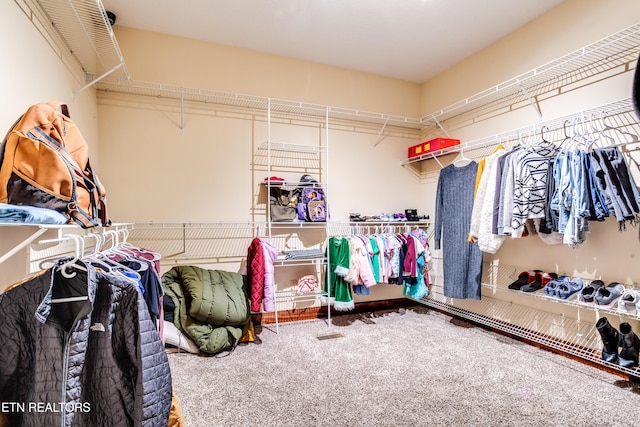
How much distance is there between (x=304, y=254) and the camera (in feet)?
10.2

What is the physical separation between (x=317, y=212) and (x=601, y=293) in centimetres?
223

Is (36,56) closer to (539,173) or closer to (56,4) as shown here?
(56,4)

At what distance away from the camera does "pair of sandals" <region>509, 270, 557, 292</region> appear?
2427mm

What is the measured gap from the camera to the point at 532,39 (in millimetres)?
2697

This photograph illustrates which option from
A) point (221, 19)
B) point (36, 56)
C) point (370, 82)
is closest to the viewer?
point (36, 56)

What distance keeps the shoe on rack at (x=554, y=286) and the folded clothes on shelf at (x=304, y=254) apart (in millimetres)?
1870

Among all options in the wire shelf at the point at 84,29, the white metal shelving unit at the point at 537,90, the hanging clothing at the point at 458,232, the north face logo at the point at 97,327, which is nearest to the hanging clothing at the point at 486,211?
the hanging clothing at the point at 458,232

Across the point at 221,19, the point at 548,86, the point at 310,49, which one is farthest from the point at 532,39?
the point at 221,19

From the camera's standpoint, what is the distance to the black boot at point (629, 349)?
1.91 metres

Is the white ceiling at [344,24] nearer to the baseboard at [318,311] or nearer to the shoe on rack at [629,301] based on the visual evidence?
the shoe on rack at [629,301]

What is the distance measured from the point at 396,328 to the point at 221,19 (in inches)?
128

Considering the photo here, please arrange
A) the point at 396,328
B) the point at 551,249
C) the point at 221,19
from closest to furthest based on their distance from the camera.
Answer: the point at 551,249 < the point at 221,19 < the point at 396,328

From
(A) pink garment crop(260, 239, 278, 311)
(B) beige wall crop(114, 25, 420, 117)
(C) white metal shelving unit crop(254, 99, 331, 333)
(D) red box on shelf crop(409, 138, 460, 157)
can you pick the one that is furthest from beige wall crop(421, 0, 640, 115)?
(A) pink garment crop(260, 239, 278, 311)

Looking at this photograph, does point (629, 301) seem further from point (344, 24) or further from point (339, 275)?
point (344, 24)
